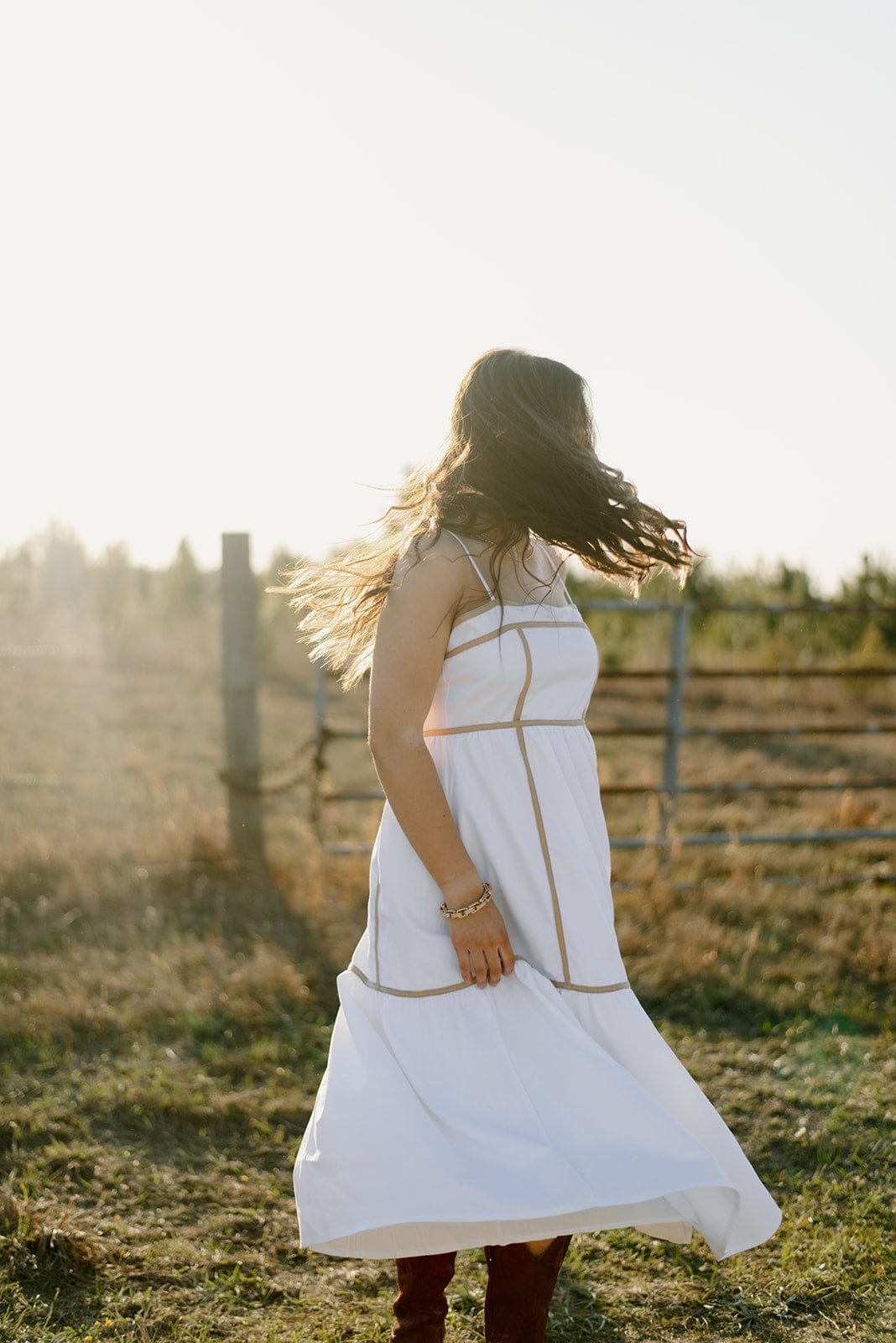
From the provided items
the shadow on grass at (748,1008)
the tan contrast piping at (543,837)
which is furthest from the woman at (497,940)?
the shadow on grass at (748,1008)

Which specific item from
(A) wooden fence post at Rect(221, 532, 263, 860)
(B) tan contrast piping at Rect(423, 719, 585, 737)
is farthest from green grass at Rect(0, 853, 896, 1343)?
(B) tan contrast piping at Rect(423, 719, 585, 737)

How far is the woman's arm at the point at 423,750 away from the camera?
2.00 metres

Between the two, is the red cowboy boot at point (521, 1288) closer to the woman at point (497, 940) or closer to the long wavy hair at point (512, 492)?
the woman at point (497, 940)

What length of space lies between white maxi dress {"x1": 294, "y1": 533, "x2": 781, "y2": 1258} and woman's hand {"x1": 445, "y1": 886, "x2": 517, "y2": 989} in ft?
0.13

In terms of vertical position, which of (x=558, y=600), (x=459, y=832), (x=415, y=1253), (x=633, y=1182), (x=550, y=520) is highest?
(x=550, y=520)

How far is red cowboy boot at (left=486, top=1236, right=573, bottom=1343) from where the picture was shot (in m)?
2.10

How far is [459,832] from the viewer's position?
83.9 inches

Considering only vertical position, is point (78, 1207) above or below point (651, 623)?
below

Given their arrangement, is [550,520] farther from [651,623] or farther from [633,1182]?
[651,623]

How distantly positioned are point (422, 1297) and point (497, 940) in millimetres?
714

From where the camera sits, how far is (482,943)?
6.63ft

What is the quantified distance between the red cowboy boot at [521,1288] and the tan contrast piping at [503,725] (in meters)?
0.96

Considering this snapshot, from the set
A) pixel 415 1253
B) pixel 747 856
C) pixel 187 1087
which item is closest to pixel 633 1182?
pixel 415 1253

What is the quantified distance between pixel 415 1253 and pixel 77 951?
10.3 feet
